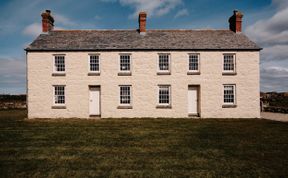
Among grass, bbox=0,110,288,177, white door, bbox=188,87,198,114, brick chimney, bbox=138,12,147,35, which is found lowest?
grass, bbox=0,110,288,177

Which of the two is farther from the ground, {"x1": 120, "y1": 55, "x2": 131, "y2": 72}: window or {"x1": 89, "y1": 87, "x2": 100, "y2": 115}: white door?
{"x1": 120, "y1": 55, "x2": 131, "y2": 72}: window

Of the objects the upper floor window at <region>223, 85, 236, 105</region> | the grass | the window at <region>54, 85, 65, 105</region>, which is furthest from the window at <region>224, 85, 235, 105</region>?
the window at <region>54, 85, 65, 105</region>

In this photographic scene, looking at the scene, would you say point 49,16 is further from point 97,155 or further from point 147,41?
point 97,155

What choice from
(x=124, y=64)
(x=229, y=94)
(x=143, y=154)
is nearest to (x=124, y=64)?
(x=124, y=64)

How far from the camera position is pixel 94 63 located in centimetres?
2239

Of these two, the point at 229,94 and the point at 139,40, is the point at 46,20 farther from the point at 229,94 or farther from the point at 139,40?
the point at 229,94

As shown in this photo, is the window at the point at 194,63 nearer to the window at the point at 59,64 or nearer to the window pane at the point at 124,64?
the window pane at the point at 124,64

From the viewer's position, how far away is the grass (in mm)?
7492

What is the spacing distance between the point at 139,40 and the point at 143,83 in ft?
14.5

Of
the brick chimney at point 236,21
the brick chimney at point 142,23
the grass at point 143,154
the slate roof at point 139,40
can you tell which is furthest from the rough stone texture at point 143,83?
the grass at point 143,154

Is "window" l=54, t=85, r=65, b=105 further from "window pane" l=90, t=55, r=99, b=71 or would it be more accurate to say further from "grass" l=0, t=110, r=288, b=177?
"grass" l=0, t=110, r=288, b=177

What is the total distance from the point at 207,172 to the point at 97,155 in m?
4.27

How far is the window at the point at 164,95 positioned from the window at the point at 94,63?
6243 millimetres

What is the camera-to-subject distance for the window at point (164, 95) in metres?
22.2
